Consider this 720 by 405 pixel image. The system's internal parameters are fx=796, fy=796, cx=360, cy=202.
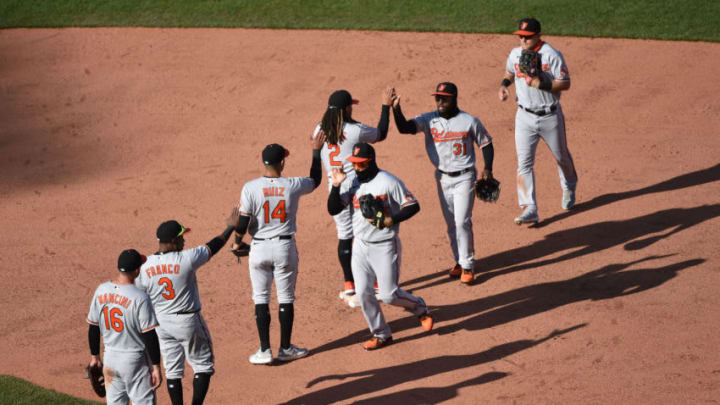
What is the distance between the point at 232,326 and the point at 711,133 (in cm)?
701

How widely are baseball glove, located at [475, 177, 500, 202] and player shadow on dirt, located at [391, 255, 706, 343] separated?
0.99 m

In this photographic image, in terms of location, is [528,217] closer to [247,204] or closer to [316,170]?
[316,170]

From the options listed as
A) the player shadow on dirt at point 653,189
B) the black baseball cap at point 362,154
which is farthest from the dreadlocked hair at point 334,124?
the player shadow on dirt at point 653,189

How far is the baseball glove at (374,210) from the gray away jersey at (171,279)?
1.41 metres

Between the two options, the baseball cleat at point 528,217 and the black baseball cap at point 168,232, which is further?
the baseball cleat at point 528,217

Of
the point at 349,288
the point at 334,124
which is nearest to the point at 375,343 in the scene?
the point at 349,288

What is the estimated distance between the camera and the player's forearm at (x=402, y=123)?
772cm

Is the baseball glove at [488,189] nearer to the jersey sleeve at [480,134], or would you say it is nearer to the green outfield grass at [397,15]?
the jersey sleeve at [480,134]

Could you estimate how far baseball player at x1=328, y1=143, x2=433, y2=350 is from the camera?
6844 millimetres

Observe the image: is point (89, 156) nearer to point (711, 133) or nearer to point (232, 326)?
point (232, 326)

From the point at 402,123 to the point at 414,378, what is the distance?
2483 mm

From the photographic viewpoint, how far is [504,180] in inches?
404

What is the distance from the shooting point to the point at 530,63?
862 centimetres

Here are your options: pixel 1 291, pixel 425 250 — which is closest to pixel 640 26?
pixel 425 250
